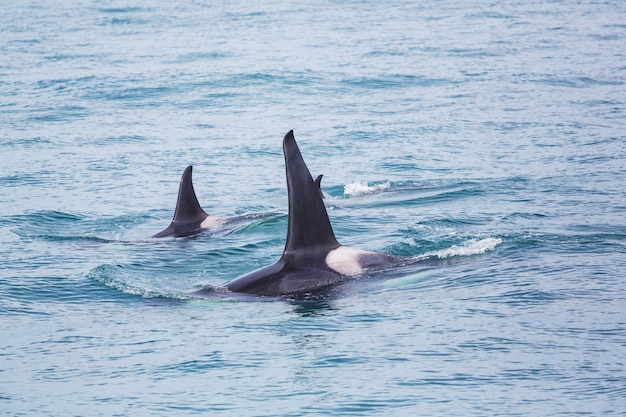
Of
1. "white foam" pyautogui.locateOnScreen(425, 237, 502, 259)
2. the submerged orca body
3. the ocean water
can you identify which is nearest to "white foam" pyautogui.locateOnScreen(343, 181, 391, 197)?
the ocean water

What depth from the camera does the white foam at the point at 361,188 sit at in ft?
79.5

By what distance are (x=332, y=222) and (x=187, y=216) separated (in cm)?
249

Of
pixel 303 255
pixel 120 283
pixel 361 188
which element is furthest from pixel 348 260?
pixel 361 188

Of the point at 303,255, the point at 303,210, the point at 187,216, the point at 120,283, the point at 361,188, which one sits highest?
the point at 303,210

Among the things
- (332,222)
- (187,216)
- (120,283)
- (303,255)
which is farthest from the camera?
(332,222)

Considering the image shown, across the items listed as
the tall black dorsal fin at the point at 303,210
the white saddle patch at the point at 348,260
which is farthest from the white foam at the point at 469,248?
the tall black dorsal fin at the point at 303,210

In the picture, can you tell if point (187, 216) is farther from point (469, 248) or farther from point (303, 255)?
point (303, 255)

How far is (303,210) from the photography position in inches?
588

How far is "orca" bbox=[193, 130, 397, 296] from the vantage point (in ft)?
48.6

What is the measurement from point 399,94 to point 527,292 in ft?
76.8

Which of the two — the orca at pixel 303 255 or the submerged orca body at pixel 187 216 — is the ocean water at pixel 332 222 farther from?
the submerged orca body at pixel 187 216

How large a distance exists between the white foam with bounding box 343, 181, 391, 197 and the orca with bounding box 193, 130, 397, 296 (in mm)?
8757

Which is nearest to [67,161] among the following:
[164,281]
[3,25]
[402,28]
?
[164,281]

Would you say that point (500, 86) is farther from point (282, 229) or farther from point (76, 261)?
point (76, 261)
